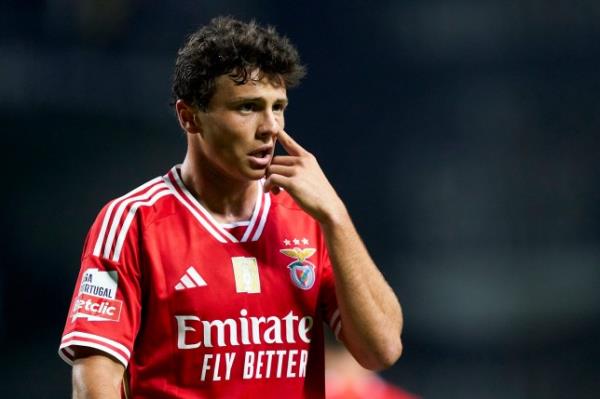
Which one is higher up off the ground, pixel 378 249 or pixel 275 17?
pixel 275 17

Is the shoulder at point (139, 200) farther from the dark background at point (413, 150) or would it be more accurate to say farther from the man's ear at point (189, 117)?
the dark background at point (413, 150)

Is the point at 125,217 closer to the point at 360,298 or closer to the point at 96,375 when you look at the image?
the point at 96,375

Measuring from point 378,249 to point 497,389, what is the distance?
80cm

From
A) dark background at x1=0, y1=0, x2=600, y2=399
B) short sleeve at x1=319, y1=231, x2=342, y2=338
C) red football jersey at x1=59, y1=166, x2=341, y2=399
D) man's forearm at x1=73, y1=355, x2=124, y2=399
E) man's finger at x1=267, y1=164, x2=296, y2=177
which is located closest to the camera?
man's forearm at x1=73, y1=355, x2=124, y2=399

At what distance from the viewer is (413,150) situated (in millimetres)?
4637

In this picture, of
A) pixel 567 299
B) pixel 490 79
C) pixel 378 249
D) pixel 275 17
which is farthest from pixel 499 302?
pixel 275 17

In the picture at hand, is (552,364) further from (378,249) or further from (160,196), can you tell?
(160,196)

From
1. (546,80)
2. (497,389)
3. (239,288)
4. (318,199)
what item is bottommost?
(497,389)

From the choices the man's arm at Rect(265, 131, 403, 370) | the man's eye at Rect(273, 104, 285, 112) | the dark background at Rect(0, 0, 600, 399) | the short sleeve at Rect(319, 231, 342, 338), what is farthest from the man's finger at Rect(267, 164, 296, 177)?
the dark background at Rect(0, 0, 600, 399)

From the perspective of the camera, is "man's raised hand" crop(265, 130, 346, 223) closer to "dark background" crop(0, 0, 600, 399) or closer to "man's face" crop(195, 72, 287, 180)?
"man's face" crop(195, 72, 287, 180)

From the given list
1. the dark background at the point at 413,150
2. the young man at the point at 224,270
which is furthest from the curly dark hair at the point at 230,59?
the dark background at the point at 413,150

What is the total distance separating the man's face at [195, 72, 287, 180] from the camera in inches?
90.9

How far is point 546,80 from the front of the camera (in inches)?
183

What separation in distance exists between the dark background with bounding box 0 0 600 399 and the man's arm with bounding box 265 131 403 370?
6.98 ft
